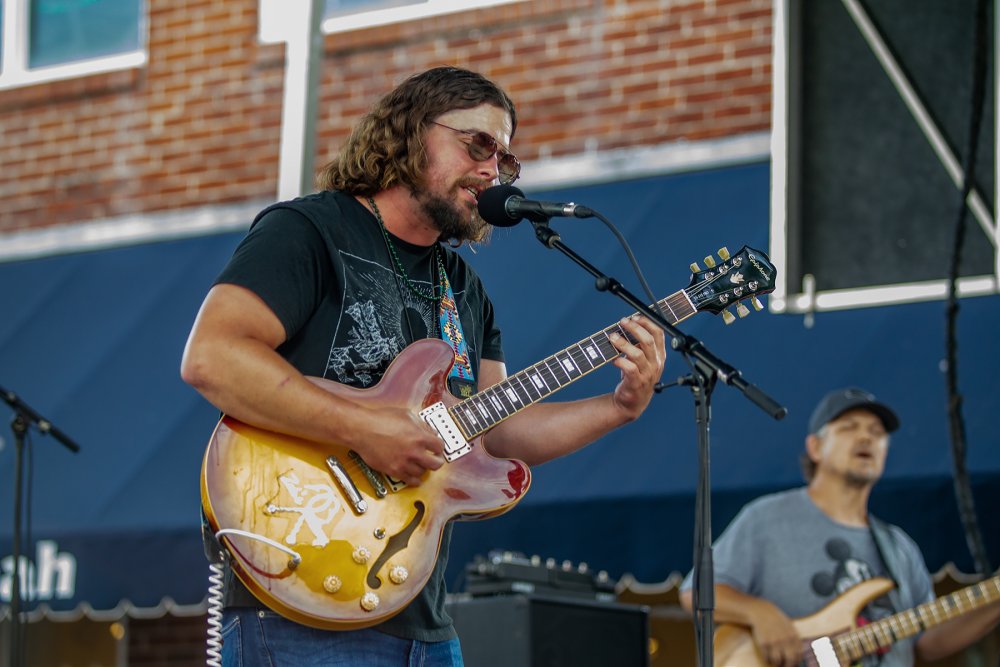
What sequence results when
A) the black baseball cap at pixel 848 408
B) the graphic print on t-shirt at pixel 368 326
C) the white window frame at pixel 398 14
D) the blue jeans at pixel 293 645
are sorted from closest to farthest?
the blue jeans at pixel 293 645
the graphic print on t-shirt at pixel 368 326
the black baseball cap at pixel 848 408
the white window frame at pixel 398 14

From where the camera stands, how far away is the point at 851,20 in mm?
7180

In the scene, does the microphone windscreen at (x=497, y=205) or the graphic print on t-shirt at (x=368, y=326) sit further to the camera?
the microphone windscreen at (x=497, y=205)

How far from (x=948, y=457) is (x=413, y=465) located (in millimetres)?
3430

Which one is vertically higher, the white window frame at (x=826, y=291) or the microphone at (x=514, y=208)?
the white window frame at (x=826, y=291)

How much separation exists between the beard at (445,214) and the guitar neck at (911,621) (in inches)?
107

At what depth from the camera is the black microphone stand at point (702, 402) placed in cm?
315

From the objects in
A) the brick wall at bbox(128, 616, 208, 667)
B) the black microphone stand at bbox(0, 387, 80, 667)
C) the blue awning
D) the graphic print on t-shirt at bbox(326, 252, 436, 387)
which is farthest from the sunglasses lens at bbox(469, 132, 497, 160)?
the brick wall at bbox(128, 616, 208, 667)

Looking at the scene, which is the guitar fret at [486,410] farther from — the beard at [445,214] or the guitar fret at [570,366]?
the beard at [445,214]

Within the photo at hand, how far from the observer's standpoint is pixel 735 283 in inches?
146

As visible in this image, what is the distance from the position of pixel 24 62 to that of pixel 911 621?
6672 mm

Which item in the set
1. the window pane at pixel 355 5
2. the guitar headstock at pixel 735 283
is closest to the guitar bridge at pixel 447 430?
the guitar headstock at pixel 735 283

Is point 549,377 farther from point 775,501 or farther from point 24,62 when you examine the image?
point 24,62

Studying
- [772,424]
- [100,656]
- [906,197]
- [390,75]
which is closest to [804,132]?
[906,197]

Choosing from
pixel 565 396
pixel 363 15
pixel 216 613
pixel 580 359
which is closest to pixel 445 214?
pixel 580 359
